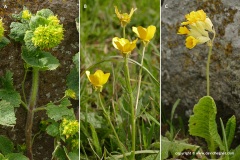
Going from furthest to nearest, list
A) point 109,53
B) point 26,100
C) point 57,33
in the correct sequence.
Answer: point 109,53
point 26,100
point 57,33

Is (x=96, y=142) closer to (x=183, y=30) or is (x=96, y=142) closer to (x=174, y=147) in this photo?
(x=174, y=147)

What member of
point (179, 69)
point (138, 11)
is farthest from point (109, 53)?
point (179, 69)

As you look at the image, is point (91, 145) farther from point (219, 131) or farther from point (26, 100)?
point (219, 131)

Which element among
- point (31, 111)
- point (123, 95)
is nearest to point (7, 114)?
point (31, 111)

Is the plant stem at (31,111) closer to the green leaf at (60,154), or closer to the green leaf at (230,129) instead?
the green leaf at (60,154)

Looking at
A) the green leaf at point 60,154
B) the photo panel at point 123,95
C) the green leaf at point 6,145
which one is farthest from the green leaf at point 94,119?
the green leaf at point 6,145

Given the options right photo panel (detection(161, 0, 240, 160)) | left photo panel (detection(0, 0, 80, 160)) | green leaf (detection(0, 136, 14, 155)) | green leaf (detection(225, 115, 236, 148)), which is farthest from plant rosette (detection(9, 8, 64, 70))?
green leaf (detection(225, 115, 236, 148))
